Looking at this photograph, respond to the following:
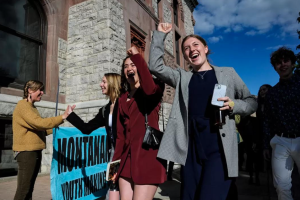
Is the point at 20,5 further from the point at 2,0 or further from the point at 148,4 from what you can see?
A: the point at 148,4

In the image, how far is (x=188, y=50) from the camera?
221 cm

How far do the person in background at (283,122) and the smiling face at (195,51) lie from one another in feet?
4.93

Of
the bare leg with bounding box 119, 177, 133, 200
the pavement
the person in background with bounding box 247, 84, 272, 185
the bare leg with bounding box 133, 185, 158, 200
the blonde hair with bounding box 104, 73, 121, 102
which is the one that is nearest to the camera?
the bare leg with bounding box 133, 185, 158, 200

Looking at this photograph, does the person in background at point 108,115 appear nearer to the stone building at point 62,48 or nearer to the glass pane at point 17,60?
the stone building at point 62,48

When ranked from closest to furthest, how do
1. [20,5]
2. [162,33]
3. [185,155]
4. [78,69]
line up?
1. [185,155]
2. [162,33]
3. [20,5]
4. [78,69]

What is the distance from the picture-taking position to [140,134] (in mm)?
2076

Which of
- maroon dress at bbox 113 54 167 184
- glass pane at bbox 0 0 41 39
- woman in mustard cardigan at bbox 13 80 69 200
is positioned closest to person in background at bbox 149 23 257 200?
maroon dress at bbox 113 54 167 184

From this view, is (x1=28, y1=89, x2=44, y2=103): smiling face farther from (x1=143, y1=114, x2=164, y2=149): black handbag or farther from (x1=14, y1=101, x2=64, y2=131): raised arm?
(x1=143, y1=114, x2=164, y2=149): black handbag

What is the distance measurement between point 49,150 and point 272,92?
712 cm

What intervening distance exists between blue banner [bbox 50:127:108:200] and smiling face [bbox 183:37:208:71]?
103 inches

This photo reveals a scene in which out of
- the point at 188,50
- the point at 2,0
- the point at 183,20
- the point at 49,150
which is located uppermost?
the point at 183,20

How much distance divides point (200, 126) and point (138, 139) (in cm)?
59

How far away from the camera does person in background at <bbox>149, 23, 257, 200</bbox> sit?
71.7 inches

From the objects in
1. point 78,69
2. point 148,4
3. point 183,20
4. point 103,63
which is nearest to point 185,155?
point 103,63
